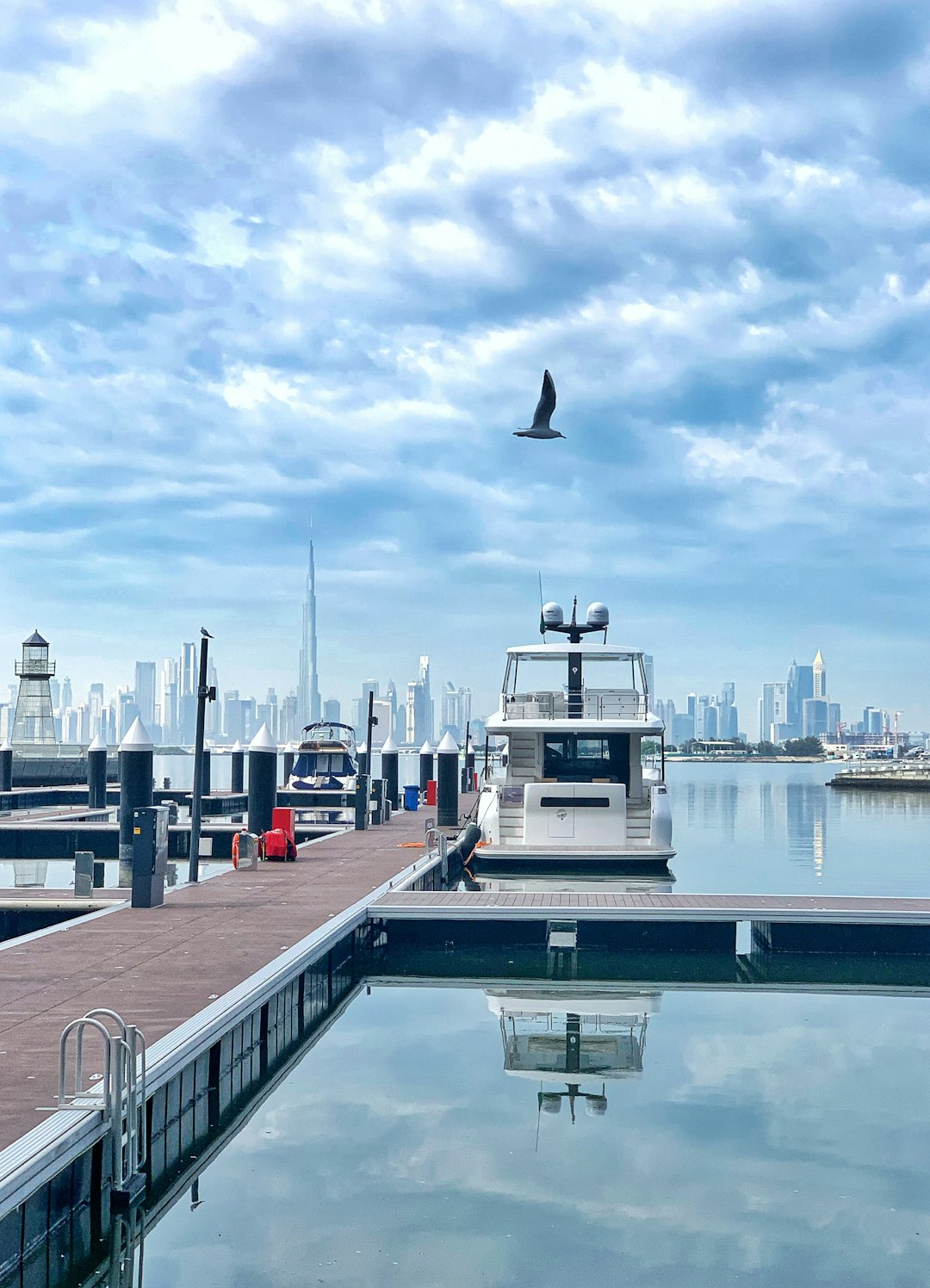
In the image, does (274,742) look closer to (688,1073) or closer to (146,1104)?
(688,1073)

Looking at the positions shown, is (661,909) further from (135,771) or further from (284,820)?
(284,820)

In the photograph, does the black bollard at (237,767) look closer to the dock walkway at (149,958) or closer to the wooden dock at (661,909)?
the dock walkway at (149,958)

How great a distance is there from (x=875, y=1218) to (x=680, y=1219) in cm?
160

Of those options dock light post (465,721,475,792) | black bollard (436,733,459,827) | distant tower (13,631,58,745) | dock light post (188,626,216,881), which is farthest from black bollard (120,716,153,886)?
distant tower (13,631,58,745)

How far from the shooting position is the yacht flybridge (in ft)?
96.5

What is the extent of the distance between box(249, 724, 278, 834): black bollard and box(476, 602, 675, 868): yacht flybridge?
5197mm

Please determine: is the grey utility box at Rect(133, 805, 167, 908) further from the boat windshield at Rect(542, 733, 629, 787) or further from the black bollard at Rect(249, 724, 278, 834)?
the boat windshield at Rect(542, 733, 629, 787)

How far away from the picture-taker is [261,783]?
28625 mm

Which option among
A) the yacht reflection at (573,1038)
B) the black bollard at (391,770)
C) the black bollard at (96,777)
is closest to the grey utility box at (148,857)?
the yacht reflection at (573,1038)

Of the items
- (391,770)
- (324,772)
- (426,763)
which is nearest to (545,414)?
(391,770)

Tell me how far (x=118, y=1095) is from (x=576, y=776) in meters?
23.3

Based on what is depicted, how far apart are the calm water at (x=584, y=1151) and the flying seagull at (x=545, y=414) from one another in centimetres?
870

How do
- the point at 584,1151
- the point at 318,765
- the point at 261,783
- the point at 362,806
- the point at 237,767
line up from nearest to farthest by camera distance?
the point at 584,1151
the point at 261,783
the point at 362,806
the point at 318,765
the point at 237,767

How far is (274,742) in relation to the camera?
29656 mm
